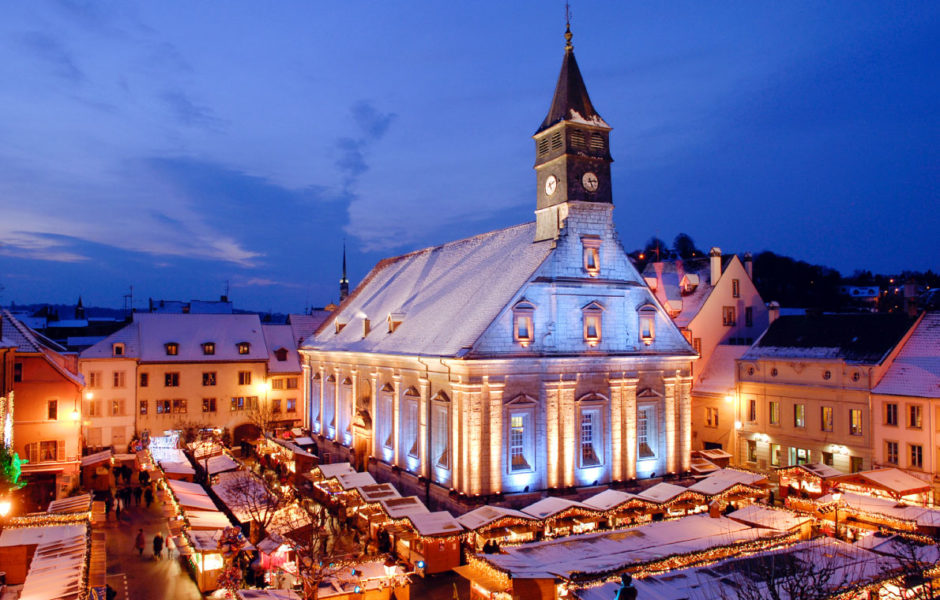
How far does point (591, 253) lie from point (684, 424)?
1248cm

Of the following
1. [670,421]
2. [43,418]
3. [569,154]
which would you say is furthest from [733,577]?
[43,418]

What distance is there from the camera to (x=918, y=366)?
142ft

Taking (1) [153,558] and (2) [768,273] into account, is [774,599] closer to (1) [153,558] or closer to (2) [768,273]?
(1) [153,558]

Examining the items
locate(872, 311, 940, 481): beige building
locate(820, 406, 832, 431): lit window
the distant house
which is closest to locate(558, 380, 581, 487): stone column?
locate(820, 406, 832, 431): lit window

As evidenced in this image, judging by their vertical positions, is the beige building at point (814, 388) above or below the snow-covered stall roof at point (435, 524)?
above

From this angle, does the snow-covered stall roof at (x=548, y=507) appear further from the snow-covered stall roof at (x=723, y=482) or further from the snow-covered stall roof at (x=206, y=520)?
the snow-covered stall roof at (x=206, y=520)

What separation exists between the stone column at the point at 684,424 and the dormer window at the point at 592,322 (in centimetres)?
690

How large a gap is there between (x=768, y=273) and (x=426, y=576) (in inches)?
4506

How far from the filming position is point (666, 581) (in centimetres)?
2164

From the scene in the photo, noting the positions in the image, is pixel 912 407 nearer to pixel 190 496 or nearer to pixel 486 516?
pixel 486 516

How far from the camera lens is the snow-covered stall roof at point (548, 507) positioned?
32.4 meters

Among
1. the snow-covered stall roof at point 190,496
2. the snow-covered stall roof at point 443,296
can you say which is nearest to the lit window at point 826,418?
the snow-covered stall roof at point 443,296

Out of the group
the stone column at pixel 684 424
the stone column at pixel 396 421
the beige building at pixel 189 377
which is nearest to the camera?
the stone column at pixel 684 424

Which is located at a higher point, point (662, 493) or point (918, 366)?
point (918, 366)
